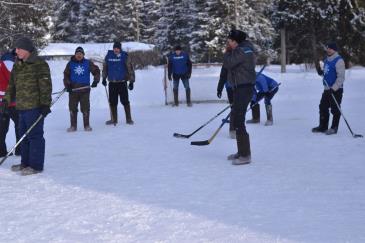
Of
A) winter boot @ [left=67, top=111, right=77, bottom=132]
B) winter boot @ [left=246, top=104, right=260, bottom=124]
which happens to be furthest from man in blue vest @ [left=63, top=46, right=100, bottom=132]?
winter boot @ [left=246, top=104, right=260, bottom=124]

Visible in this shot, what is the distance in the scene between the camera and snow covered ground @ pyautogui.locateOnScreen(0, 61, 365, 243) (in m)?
4.13

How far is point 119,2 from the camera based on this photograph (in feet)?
153

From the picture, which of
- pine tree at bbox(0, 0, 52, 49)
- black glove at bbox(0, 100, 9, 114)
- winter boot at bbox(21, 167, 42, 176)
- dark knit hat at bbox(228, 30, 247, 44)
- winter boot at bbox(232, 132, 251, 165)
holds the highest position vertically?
pine tree at bbox(0, 0, 52, 49)

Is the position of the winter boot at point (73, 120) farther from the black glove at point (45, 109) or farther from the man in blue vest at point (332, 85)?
the man in blue vest at point (332, 85)

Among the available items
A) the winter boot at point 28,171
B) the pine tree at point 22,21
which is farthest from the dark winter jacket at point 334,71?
the pine tree at point 22,21

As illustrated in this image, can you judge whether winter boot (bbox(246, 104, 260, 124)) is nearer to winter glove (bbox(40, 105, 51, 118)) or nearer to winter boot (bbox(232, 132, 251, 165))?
winter boot (bbox(232, 132, 251, 165))

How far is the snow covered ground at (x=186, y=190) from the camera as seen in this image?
413 cm

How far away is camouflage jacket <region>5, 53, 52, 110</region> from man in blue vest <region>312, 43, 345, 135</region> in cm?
491

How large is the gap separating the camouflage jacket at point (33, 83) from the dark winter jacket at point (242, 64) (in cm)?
225

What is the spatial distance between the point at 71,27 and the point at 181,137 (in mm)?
39101

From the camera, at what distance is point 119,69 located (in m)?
10.9

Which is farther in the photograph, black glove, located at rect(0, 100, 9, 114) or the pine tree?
the pine tree

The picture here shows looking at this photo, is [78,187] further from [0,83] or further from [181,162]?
[0,83]

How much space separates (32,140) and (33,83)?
26.4 inches
